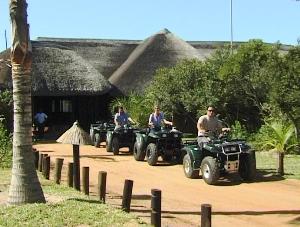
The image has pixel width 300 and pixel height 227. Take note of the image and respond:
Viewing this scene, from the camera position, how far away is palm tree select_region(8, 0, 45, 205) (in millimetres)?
10211

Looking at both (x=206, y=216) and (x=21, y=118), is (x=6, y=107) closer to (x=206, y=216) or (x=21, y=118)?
(x=21, y=118)

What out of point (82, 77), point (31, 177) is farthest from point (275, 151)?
point (82, 77)

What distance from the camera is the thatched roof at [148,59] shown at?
117 feet

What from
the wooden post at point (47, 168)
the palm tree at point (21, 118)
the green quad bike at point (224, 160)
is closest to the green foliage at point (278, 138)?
the green quad bike at point (224, 160)

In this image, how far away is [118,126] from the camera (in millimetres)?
20922

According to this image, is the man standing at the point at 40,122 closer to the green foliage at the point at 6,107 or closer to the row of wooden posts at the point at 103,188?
the green foliage at the point at 6,107

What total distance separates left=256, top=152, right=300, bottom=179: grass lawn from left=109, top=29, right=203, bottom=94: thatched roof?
57.0ft

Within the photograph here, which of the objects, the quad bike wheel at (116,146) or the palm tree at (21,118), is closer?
the palm tree at (21,118)

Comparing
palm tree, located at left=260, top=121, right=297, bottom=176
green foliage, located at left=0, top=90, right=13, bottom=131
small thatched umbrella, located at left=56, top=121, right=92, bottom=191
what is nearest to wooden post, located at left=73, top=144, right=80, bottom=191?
small thatched umbrella, located at left=56, top=121, right=92, bottom=191

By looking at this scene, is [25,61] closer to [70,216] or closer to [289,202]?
[70,216]

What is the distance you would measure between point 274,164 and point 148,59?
2249 cm

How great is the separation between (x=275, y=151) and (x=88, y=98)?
18794mm

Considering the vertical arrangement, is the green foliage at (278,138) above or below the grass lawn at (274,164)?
above

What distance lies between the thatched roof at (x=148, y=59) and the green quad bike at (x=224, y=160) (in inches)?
833
